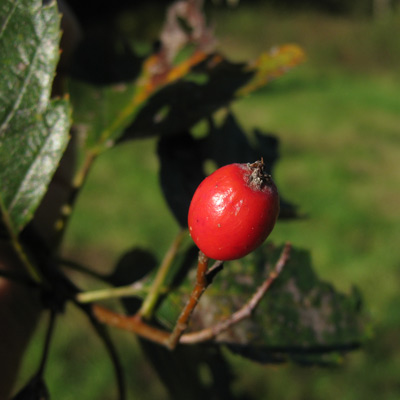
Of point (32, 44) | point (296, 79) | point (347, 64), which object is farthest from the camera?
point (347, 64)

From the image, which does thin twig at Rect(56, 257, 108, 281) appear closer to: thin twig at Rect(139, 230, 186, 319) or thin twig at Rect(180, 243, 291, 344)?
thin twig at Rect(139, 230, 186, 319)

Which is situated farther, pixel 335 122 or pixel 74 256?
pixel 335 122

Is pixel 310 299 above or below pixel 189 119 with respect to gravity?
below

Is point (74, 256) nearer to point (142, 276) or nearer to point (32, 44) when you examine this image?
point (142, 276)

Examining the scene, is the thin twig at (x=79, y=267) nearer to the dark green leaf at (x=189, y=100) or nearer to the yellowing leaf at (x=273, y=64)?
the dark green leaf at (x=189, y=100)

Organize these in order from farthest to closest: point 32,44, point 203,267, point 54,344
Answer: point 54,344 → point 32,44 → point 203,267

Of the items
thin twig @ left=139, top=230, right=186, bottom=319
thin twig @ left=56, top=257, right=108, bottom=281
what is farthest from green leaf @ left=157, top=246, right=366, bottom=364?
thin twig @ left=56, top=257, right=108, bottom=281

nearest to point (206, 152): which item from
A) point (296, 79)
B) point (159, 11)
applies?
point (296, 79)

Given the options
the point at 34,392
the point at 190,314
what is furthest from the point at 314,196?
the point at 190,314

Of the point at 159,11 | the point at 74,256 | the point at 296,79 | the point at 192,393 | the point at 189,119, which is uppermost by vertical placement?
the point at 189,119
